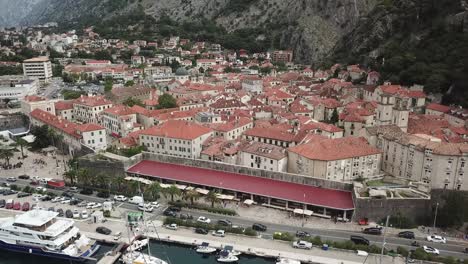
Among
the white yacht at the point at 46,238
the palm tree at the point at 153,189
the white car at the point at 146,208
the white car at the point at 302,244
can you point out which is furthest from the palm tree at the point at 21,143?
the white car at the point at 302,244

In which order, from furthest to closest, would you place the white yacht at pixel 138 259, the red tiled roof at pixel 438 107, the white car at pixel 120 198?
the red tiled roof at pixel 438 107
the white car at pixel 120 198
the white yacht at pixel 138 259

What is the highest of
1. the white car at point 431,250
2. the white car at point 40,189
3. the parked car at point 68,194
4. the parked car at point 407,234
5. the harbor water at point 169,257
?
the white car at point 431,250

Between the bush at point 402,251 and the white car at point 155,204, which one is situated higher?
the bush at point 402,251

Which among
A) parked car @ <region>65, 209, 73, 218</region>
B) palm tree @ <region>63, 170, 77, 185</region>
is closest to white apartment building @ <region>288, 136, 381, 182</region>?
parked car @ <region>65, 209, 73, 218</region>

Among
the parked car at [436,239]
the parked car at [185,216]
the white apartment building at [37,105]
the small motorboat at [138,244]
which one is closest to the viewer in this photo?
the small motorboat at [138,244]

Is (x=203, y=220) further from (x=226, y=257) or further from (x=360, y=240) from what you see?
(x=360, y=240)

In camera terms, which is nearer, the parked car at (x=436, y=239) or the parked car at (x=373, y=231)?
the parked car at (x=436, y=239)

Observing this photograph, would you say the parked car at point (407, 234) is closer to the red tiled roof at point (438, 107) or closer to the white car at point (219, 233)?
the white car at point (219, 233)
